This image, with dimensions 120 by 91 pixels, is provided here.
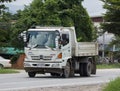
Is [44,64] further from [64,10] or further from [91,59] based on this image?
[64,10]

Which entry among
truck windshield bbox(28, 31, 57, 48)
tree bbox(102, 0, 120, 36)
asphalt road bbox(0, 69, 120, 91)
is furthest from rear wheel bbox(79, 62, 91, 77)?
tree bbox(102, 0, 120, 36)

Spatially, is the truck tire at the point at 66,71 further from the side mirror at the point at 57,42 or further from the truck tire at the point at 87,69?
the truck tire at the point at 87,69

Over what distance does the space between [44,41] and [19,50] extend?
31.9 metres

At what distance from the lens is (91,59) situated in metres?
33.7

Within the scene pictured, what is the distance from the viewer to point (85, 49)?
3238cm

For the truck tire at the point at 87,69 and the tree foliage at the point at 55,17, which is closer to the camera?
the truck tire at the point at 87,69

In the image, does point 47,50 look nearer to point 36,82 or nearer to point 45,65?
point 45,65

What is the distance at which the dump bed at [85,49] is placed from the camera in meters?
31.4

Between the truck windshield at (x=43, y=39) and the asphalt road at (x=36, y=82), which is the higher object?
the truck windshield at (x=43, y=39)

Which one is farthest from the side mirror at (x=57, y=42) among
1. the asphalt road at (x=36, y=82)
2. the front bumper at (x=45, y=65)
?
the asphalt road at (x=36, y=82)

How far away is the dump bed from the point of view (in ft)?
103

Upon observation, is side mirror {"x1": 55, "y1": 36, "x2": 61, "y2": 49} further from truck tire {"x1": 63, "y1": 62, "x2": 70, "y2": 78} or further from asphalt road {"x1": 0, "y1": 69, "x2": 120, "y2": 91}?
asphalt road {"x1": 0, "y1": 69, "x2": 120, "y2": 91}

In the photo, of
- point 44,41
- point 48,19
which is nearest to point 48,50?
point 44,41

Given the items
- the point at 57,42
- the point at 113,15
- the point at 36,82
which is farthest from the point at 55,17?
the point at 113,15
